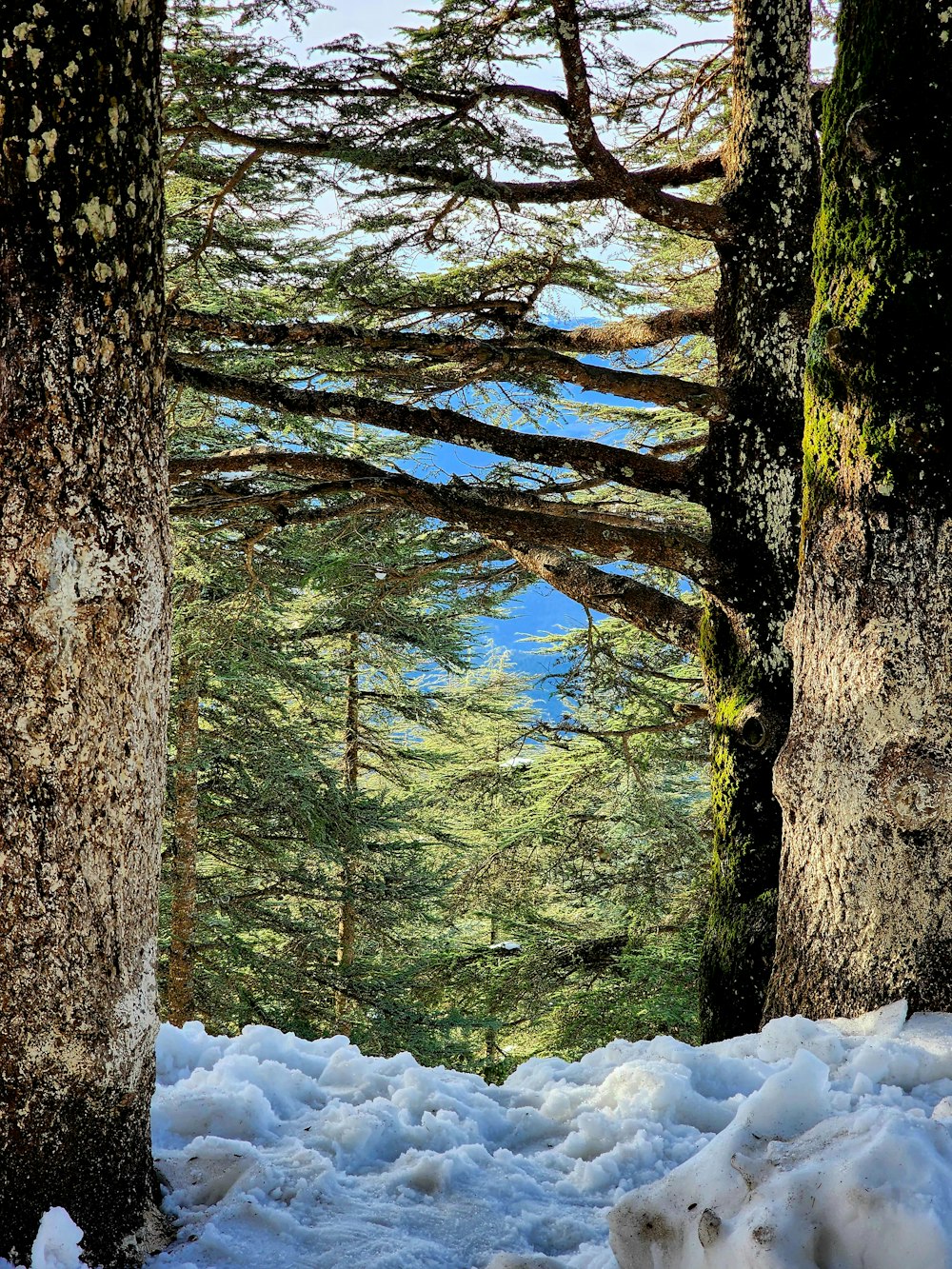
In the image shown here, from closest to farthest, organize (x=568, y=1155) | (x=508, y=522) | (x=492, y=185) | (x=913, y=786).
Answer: (x=568, y=1155) → (x=913, y=786) → (x=492, y=185) → (x=508, y=522)

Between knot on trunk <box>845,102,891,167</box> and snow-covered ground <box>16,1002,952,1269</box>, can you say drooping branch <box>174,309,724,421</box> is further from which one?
snow-covered ground <box>16,1002,952,1269</box>

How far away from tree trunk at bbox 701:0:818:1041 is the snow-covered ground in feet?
5.79

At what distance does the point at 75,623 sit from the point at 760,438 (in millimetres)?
3850

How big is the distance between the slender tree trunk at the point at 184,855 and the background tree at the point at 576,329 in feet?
18.2

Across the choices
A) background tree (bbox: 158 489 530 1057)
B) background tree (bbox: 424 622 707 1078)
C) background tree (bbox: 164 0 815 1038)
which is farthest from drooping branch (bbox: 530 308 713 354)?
background tree (bbox: 424 622 707 1078)

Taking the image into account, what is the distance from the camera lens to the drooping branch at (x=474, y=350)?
5078 millimetres

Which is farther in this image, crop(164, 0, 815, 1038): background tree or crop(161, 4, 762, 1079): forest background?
crop(161, 4, 762, 1079): forest background

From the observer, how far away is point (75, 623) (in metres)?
2.13

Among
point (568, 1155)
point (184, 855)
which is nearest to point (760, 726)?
point (568, 1155)

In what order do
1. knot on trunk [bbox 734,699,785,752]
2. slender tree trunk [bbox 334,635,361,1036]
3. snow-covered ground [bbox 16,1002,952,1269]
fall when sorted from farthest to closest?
1. slender tree trunk [bbox 334,635,361,1036]
2. knot on trunk [bbox 734,699,785,752]
3. snow-covered ground [bbox 16,1002,952,1269]

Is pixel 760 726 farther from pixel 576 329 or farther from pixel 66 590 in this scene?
pixel 66 590

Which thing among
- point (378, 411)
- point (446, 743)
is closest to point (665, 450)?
point (378, 411)

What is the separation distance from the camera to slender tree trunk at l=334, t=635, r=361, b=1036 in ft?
38.8

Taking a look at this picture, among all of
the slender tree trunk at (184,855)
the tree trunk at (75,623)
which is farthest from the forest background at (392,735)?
the tree trunk at (75,623)
